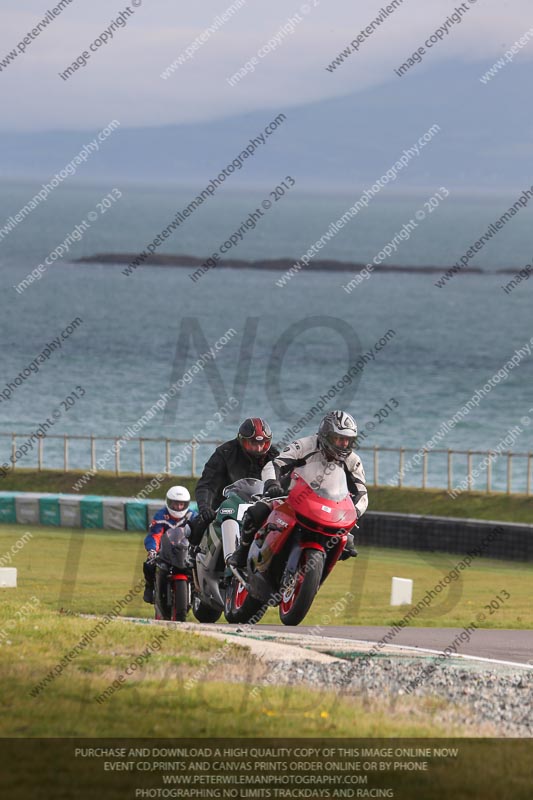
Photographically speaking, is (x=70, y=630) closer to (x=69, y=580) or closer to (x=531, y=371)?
(x=69, y=580)

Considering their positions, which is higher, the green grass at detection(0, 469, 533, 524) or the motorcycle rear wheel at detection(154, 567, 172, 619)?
the motorcycle rear wheel at detection(154, 567, 172, 619)

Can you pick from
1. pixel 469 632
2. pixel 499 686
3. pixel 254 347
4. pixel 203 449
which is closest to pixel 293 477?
pixel 499 686

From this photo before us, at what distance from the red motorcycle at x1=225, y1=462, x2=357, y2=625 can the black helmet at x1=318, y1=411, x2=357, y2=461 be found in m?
0.16

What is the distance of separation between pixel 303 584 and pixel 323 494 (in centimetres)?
97

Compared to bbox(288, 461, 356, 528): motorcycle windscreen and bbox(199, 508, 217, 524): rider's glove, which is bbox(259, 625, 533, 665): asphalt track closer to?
bbox(199, 508, 217, 524): rider's glove

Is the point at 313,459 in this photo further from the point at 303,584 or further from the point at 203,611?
the point at 203,611

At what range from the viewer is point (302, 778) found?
9.71 m

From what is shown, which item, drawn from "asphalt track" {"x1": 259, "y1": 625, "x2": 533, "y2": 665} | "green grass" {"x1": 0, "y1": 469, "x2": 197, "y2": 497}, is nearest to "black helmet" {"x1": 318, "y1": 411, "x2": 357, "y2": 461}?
"asphalt track" {"x1": 259, "y1": 625, "x2": 533, "y2": 665}

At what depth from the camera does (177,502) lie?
1775 centimetres

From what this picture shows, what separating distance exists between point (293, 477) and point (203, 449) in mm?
59530

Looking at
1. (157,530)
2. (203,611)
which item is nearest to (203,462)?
(203,611)

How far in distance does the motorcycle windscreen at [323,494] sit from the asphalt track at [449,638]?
2297 millimetres

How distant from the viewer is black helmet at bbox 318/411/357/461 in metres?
14.8

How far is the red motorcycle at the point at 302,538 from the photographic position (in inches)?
576
